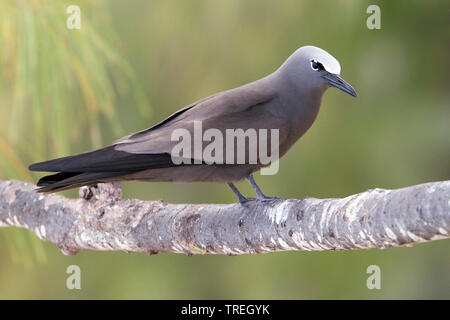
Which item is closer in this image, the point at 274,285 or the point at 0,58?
the point at 0,58

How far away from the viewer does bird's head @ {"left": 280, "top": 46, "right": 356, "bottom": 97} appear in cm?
214

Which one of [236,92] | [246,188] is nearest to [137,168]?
[236,92]

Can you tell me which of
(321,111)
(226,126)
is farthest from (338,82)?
(321,111)

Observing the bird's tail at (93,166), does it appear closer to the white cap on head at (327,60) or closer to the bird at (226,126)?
the bird at (226,126)

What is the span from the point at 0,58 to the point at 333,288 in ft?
6.10

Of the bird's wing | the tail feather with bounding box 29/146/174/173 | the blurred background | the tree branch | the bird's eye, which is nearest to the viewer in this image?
the tree branch

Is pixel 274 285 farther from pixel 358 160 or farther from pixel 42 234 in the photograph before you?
pixel 42 234

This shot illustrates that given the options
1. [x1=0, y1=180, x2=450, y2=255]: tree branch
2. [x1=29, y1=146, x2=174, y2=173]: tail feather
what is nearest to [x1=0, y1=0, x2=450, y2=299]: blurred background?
[x1=0, y1=180, x2=450, y2=255]: tree branch

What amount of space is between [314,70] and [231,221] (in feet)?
1.91

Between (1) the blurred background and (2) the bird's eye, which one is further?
(1) the blurred background

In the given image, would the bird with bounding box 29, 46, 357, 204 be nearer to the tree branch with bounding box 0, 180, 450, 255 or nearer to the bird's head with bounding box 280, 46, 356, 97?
the bird's head with bounding box 280, 46, 356, 97

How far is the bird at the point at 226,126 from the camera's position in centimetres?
194

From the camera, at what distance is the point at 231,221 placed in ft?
6.42

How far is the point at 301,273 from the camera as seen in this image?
11.1 feet
